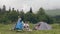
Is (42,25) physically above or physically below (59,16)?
above

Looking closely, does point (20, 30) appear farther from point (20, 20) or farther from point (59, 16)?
point (59, 16)

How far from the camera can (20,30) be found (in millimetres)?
16594

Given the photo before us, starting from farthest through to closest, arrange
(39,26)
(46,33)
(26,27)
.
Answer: (39,26), (26,27), (46,33)

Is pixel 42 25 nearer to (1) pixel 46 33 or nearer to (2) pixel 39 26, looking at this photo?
(2) pixel 39 26

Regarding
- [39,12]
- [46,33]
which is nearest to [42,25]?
[46,33]

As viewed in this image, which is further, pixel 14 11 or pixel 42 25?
pixel 14 11

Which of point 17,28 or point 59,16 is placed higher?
point 17,28

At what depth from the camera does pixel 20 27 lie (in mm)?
17047

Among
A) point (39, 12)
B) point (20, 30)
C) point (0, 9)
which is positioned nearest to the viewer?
point (20, 30)

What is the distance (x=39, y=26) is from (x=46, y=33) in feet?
31.6

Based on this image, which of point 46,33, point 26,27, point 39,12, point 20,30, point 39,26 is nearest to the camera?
point 46,33

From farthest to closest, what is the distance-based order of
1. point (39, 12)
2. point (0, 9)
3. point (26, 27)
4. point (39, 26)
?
point (0, 9)
point (39, 12)
point (39, 26)
point (26, 27)

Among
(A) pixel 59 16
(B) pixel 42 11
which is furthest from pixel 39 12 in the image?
(A) pixel 59 16

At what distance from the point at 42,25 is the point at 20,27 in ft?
26.3
